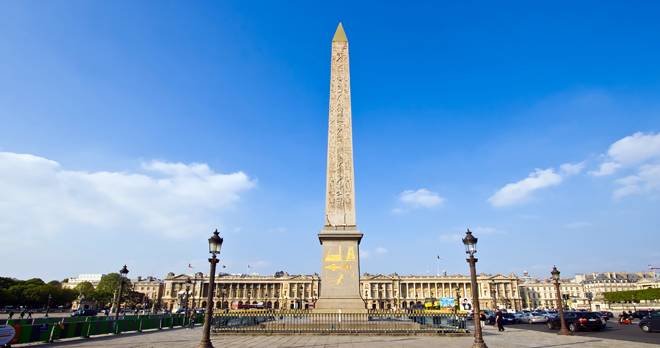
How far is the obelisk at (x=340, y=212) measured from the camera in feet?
53.8

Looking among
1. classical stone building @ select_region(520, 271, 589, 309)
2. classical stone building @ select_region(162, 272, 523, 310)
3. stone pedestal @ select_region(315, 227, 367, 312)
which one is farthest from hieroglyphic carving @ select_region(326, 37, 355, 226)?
classical stone building @ select_region(520, 271, 589, 309)

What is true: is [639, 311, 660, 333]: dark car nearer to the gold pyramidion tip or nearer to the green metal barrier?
the gold pyramidion tip

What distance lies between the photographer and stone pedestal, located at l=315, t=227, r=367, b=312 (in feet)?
53.3

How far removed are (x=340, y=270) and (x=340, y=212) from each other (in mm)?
2692

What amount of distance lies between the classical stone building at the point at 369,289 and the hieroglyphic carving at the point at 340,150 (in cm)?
9369

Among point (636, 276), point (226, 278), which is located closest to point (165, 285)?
point (226, 278)

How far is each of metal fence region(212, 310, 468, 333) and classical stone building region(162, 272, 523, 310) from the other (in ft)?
310

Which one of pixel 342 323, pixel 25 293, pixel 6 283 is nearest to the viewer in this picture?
pixel 342 323

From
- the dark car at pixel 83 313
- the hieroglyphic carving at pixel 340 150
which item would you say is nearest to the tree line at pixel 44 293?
the dark car at pixel 83 313

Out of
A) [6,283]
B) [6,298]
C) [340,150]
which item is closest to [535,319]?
[340,150]

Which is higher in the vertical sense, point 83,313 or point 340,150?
point 340,150

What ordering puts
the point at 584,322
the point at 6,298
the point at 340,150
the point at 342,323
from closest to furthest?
1. the point at 342,323
2. the point at 340,150
3. the point at 584,322
4. the point at 6,298

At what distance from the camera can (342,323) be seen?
1519 cm

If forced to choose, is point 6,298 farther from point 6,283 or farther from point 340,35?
point 340,35
